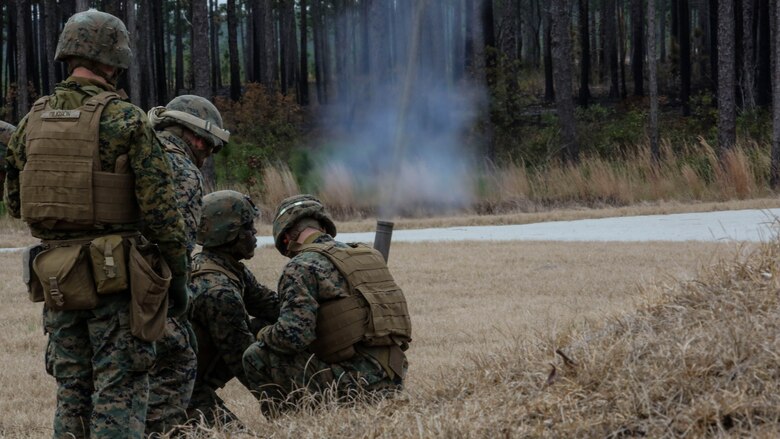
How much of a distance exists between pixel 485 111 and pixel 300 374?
2347 cm

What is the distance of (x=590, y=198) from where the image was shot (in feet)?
55.3

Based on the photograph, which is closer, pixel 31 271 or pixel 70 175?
pixel 70 175

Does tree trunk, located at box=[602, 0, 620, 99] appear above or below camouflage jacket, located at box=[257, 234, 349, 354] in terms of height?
above

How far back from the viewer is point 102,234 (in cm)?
395

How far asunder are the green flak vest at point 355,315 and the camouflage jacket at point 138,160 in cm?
103

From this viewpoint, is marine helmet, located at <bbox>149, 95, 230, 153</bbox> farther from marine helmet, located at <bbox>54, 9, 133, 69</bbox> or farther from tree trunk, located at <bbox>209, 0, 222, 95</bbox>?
tree trunk, located at <bbox>209, 0, 222, 95</bbox>

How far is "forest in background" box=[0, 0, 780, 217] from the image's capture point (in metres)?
17.4

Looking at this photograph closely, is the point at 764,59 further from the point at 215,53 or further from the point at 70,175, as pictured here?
the point at 70,175

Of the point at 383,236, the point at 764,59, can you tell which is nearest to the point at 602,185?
the point at 383,236

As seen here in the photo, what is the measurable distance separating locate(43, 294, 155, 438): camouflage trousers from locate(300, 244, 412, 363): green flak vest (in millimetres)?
1087

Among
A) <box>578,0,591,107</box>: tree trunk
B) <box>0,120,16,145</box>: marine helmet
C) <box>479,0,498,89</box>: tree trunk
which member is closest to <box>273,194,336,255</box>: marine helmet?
<box>0,120,16,145</box>: marine helmet

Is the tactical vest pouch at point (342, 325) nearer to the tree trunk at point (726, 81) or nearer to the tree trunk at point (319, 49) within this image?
the tree trunk at point (726, 81)

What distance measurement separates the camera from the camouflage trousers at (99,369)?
12.8 ft

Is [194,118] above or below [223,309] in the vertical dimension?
above
